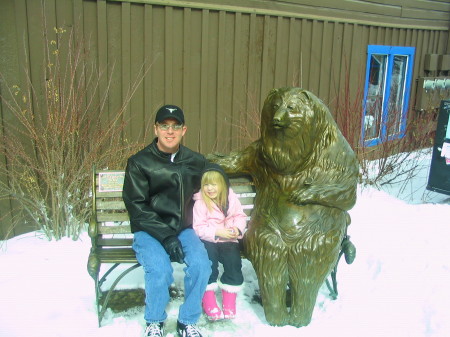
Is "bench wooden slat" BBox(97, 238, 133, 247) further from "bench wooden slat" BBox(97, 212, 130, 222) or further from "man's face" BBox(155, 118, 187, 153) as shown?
"man's face" BBox(155, 118, 187, 153)

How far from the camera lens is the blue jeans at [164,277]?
8.40ft

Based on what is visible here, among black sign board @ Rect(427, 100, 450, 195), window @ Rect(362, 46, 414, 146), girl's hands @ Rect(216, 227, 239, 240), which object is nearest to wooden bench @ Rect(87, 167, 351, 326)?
girl's hands @ Rect(216, 227, 239, 240)

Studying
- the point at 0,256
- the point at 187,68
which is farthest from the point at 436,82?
the point at 0,256

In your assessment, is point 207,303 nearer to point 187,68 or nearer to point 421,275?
point 421,275

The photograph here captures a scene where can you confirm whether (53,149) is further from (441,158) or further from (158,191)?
(441,158)

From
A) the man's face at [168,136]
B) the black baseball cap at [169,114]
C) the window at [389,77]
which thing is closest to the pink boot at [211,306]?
the man's face at [168,136]

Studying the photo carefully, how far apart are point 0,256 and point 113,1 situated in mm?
2888

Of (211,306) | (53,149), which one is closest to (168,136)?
(211,306)

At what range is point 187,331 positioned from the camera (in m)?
2.62

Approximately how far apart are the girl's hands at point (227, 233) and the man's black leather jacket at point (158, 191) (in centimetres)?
24

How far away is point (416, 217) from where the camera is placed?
4.72 metres

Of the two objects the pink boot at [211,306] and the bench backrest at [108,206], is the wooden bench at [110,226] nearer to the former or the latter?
the bench backrest at [108,206]

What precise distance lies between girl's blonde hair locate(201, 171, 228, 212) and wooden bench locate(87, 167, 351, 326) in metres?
0.35

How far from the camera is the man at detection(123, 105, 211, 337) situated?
2584 millimetres
